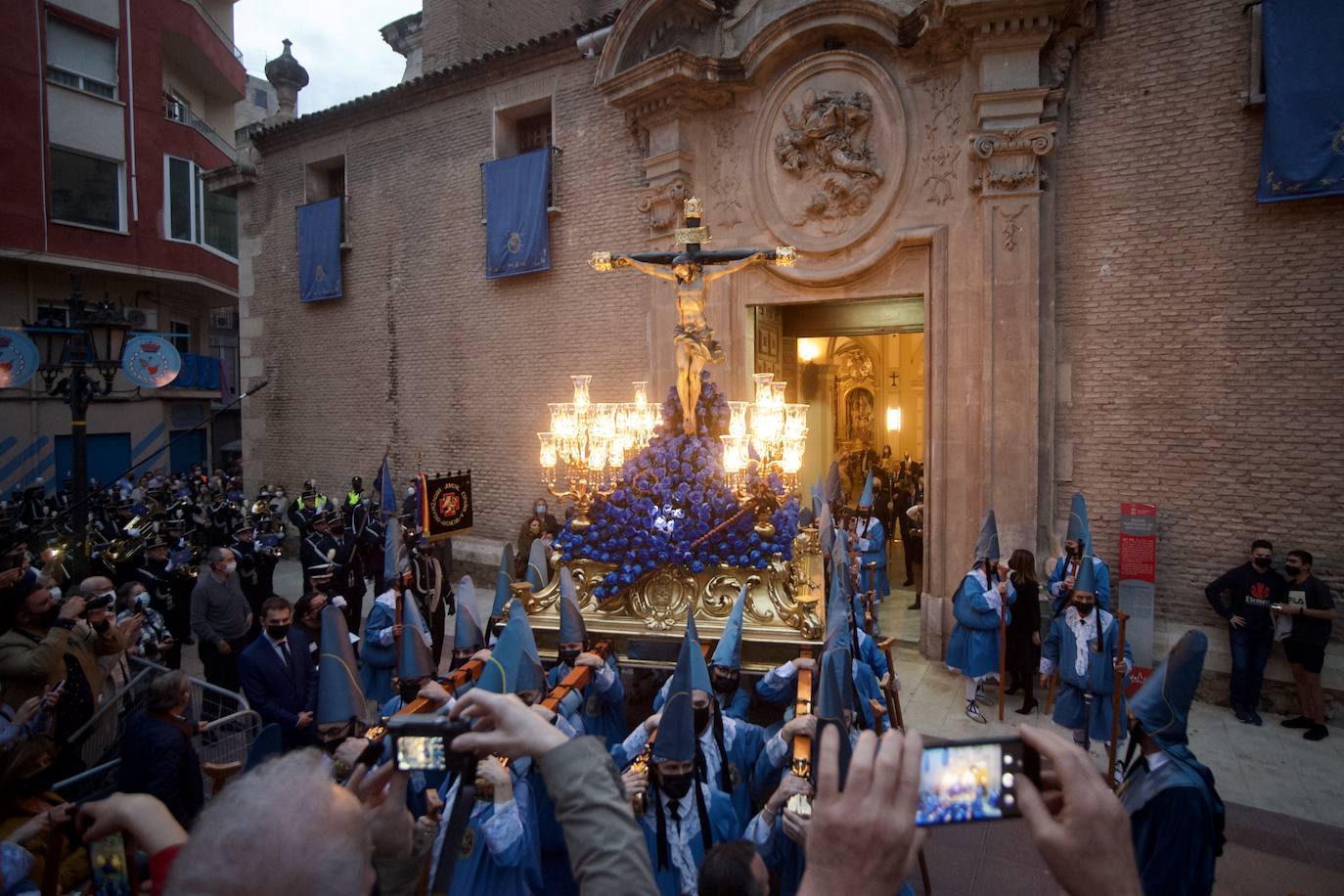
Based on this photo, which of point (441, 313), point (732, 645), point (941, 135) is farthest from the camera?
point (441, 313)

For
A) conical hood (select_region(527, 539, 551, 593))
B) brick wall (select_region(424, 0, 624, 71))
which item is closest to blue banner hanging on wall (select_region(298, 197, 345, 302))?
brick wall (select_region(424, 0, 624, 71))

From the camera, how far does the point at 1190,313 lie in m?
8.05

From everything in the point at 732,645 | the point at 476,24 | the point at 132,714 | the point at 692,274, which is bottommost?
the point at 132,714

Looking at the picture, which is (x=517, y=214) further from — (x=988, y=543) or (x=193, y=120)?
(x=193, y=120)

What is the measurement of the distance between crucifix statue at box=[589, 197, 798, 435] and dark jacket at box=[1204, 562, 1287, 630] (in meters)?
5.57

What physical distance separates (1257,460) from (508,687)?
8.09m

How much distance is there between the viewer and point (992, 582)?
7.73 m

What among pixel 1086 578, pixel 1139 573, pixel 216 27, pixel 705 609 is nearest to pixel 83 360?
pixel 705 609

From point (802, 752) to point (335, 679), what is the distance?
102 inches

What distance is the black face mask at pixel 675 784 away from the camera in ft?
11.9

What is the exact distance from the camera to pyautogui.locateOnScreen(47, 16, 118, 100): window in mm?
17797

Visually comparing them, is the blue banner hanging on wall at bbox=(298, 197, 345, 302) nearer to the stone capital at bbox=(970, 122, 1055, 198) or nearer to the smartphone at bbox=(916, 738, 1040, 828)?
the stone capital at bbox=(970, 122, 1055, 198)

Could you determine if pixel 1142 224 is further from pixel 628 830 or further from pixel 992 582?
pixel 628 830

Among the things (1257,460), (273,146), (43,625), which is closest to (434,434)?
(273,146)
